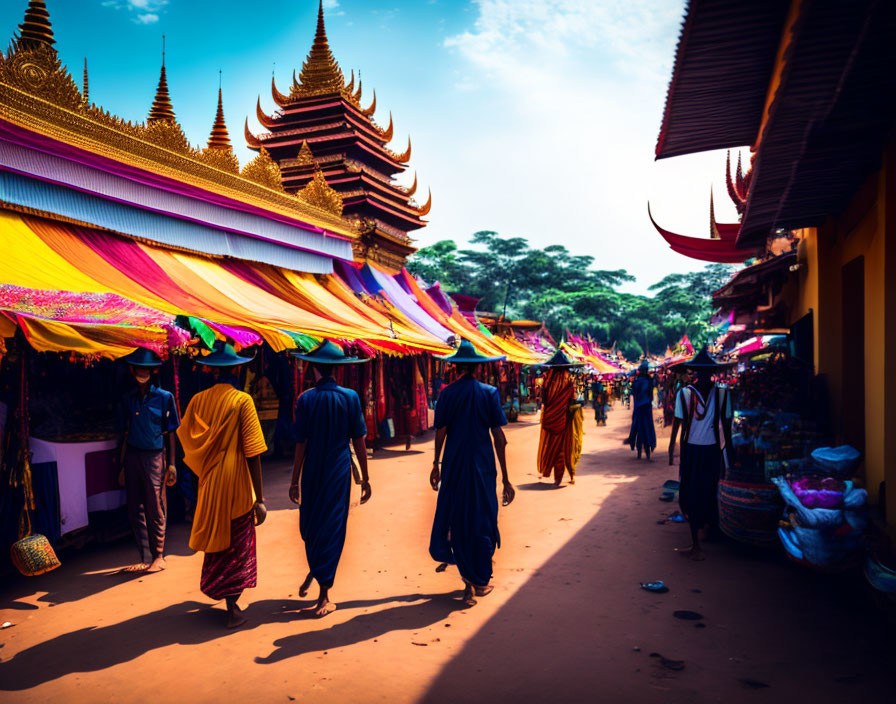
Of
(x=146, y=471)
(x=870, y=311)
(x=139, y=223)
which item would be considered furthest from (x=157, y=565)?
(x=139, y=223)

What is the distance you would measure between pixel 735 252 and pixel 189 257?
8443 millimetres

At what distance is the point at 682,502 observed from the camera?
544 centimetres

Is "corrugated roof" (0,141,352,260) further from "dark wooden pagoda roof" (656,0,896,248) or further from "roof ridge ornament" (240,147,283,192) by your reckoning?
"dark wooden pagoda roof" (656,0,896,248)

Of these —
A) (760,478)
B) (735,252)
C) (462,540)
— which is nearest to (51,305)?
(462,540)

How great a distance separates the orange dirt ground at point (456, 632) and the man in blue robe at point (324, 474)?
0.35 meters

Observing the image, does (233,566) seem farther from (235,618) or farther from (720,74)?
(720,74)

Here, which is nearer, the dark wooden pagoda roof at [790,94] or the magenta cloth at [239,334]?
the dark wooden pagoda roof at [790,94]

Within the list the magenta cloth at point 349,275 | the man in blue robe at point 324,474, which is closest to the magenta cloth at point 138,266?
the man in blue robe at point 324,474

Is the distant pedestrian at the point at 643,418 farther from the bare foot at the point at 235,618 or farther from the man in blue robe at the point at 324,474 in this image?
the bare foot at the point at 235,618

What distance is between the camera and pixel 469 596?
4.20 m

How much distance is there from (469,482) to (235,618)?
1.78 m

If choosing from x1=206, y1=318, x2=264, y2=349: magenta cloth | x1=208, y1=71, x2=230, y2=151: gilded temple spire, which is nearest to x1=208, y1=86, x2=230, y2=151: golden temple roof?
x1=208, y1=71, x2=230, y2=151: gilded temple spire

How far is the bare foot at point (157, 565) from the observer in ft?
16.3

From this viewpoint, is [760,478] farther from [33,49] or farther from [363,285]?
[363,285]
